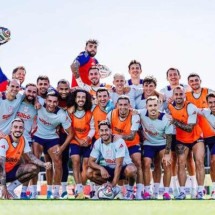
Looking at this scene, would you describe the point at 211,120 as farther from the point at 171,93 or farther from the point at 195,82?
the point at 171,93

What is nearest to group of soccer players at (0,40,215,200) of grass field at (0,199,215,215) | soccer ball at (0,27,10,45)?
soccer ball at (0,27,10,45)

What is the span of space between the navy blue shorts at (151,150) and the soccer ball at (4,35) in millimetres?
3835

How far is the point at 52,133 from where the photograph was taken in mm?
9203

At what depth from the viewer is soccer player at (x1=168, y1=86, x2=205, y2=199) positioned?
8961 mm

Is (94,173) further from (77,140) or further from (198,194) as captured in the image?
(198,194)

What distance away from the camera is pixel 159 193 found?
917 centimetres

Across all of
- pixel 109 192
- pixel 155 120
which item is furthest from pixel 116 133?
pixel 109 192

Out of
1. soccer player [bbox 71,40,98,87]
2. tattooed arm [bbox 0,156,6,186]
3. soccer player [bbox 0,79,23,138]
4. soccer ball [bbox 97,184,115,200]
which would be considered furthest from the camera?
soccer player [bbox 71,40,98,87]

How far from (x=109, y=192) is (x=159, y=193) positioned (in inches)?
64.1

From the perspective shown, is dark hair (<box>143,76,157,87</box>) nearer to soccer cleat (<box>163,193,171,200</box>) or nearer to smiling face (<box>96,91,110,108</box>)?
smiling face (<box>96,91,110,108</box>)

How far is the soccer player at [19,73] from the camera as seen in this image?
9.81 meters

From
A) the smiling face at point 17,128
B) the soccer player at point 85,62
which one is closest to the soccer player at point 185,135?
the soccer player at point 85,62

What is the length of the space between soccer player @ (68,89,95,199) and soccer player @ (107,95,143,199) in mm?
455

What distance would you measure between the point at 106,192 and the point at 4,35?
14.6ft
